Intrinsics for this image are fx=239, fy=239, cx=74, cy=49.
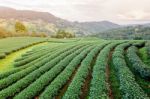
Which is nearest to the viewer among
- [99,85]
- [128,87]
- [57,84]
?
[128,87]

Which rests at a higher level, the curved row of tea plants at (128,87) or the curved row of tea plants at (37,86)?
the curved row of tea plants at (128,87)

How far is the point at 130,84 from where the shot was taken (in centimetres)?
2009

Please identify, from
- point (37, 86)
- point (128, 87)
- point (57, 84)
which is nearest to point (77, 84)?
point (57, 84)

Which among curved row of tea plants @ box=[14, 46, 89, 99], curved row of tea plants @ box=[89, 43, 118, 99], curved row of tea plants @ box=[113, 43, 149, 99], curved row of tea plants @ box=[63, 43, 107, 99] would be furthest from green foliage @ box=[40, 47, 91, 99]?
curved row of tea plants @ box=[113, 43, 149, 99]

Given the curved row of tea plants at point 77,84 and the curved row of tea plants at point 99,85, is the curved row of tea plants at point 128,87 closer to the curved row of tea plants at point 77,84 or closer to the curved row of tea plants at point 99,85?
the curved row of tea plants at point 99,85

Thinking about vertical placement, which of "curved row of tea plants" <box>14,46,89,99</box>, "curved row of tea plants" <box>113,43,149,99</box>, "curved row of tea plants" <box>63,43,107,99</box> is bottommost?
"curved row of tea plants" <box>14,46,89,99</box>

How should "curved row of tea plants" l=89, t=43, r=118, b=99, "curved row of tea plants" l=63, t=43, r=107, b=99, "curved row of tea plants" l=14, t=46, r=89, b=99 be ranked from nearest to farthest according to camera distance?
"curved row of tea plants" l=89, t=43, r=118, b=99
"curved row of tea plants" l=63, t=43, r=107, b=99
"curved row of tea plants" l=14, t=46, r=89, b=99

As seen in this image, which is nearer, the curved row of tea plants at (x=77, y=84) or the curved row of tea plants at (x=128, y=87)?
the curved row of tea plants at (x=128, y=87)

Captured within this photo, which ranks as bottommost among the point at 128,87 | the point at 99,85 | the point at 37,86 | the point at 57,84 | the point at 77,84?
the point at 37,86

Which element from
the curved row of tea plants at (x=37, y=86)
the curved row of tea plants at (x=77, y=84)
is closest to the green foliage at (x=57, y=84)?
the curved row of tea plants at (x=37, y=86)

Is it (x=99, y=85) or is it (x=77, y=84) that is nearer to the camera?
(x=99, y=85)

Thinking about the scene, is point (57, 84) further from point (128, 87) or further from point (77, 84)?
point (128, 87)

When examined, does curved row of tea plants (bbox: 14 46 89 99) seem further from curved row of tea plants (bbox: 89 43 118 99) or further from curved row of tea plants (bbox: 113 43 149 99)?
curved row of tea plants (bbox: 113 43 149 99)

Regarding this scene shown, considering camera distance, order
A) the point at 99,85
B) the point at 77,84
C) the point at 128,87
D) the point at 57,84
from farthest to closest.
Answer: the point at 57,84 → the point at 77,84 → the point at 99,85 → the point at 128,87
